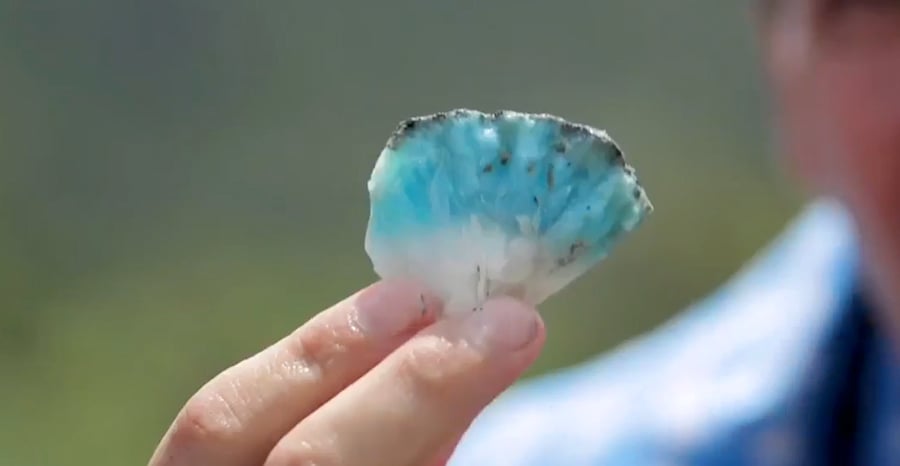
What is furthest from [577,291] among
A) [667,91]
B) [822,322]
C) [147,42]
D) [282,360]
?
[282,360]

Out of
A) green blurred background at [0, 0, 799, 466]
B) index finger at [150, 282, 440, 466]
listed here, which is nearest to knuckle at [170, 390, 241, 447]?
index finger at [150, 282, 440, 466]

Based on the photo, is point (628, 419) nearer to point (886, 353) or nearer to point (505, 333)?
point (886, 353)

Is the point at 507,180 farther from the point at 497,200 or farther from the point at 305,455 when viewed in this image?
the point at 305,455

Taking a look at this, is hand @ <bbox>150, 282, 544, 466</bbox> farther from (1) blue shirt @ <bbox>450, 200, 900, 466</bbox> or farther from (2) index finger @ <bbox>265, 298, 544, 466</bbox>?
(1) blue shirt @ <bbox>450, 200, 900, 466</bbox>

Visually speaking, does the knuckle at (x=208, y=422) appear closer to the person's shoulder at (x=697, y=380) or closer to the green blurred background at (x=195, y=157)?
the person's shoulder at (x=697, y=380)

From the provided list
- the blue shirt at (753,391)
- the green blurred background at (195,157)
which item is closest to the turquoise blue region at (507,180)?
the blue shirt at (753,391)

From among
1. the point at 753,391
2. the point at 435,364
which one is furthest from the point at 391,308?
the point at 753,391
